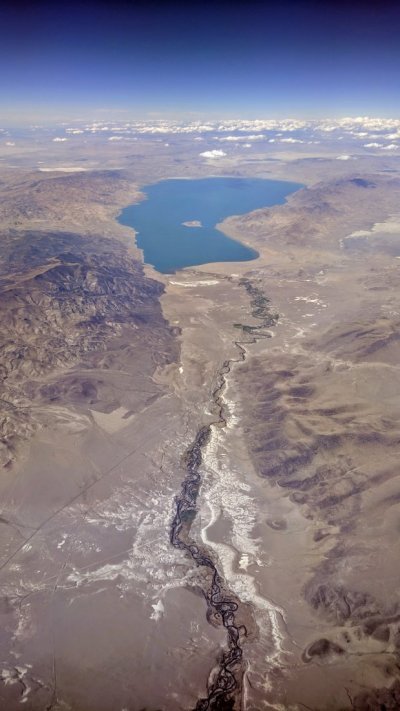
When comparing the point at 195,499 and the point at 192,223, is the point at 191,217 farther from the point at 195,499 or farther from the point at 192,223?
the point at 195,499

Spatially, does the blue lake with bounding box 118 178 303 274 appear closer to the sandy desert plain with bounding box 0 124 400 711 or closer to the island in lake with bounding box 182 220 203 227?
the island in lake with bounding box 182 220 203 227

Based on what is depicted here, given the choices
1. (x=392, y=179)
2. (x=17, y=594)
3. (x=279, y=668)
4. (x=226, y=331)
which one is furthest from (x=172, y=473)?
(x=392, y=179)

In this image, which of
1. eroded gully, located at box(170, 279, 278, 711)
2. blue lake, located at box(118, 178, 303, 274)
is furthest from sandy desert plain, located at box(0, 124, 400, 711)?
blue lake, located at box(118, 178, 303, 274)

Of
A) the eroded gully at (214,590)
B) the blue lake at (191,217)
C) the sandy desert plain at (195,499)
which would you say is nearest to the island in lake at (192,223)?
the blue lake at (191,217)

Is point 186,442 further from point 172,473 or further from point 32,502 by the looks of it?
point 32,502

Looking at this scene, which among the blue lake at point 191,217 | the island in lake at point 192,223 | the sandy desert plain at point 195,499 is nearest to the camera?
the sandy desert plain at point 195,499

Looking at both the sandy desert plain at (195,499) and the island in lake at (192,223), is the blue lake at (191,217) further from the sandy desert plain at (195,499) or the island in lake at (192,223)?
the sandy desert plain at (195,499)

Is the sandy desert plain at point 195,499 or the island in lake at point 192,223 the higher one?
the island in lake at point 192,223
